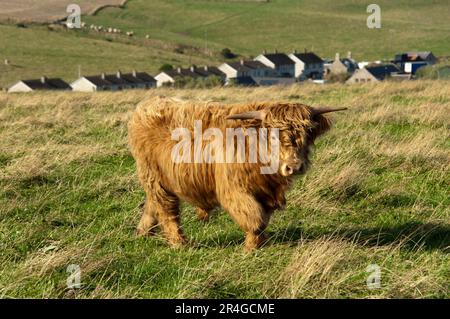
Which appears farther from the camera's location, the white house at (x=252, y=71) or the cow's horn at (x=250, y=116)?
the white house at (x=252, y=71)

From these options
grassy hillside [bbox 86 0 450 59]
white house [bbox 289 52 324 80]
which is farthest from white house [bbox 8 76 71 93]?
grassy hillside [bbox 86 0 450 59]

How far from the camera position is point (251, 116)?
6902mm

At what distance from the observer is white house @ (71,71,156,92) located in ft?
270

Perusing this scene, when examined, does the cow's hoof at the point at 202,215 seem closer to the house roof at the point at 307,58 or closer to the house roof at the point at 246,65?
the house roof at the point at 246,65

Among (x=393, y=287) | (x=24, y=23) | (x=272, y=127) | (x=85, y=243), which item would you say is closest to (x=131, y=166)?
(x=85, y=243)

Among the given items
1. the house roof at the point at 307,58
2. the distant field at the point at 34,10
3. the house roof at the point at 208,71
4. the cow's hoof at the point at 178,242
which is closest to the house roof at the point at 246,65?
the house roof at the point at 208,71

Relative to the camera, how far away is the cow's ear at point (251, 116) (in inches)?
271

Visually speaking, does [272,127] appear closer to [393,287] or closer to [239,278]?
[239,278]

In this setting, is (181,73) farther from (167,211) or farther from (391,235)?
(391,235)

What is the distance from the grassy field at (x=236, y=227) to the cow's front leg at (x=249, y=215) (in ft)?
0.49

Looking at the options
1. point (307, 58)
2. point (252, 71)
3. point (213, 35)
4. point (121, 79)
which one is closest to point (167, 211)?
point (121, 79)

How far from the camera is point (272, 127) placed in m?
6.89

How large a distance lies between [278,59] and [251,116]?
107344 mm

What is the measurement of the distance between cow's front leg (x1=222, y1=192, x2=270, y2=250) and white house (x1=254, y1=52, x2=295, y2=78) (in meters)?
103
